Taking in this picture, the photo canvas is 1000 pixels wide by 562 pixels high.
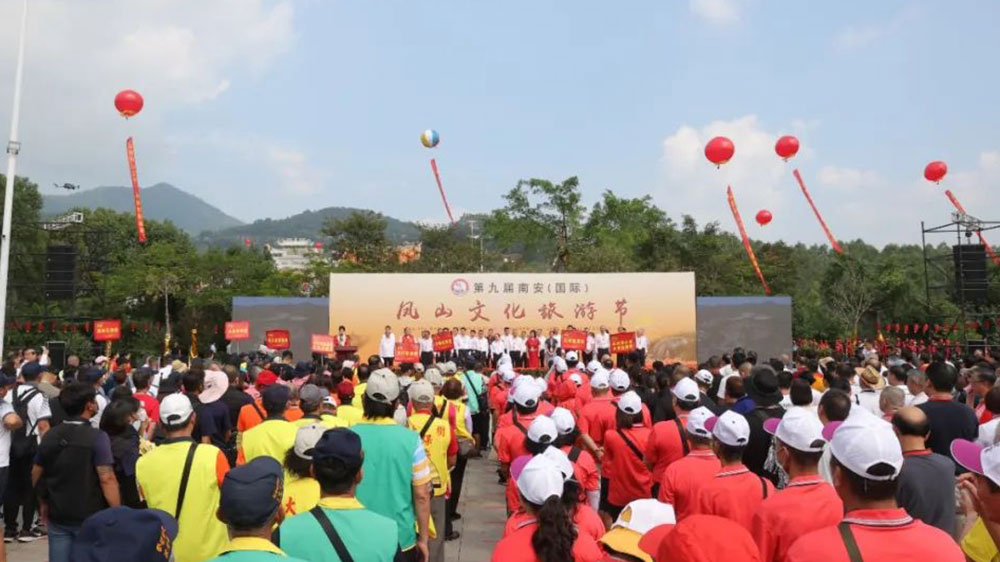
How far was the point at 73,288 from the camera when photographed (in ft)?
63.8

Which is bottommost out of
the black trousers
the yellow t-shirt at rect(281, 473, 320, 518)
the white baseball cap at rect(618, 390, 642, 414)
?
the black trousers

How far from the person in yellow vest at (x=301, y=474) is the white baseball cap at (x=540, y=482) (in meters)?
1.22

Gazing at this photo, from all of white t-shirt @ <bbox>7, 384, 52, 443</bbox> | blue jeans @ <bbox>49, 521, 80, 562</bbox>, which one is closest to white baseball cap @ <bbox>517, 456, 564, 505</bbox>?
blue jeans @ <bbox>49, 521, 80, 562</bbox>

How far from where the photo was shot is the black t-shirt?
4848mm

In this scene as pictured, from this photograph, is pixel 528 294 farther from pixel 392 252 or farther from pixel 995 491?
pixel 995 491

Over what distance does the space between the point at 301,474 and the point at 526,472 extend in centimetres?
146

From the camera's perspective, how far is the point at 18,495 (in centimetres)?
680

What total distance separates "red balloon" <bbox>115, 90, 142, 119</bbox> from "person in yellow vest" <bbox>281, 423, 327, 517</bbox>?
48.3 ft

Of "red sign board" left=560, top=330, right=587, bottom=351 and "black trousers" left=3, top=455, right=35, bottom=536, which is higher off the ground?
"red sign board" left=560, top=330, right=587, bottom=351

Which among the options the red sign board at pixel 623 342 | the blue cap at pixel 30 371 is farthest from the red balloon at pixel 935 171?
the blue cap at pixel 30 371

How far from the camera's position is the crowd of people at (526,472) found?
92.6 inches

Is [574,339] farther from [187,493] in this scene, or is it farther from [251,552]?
[251,552]

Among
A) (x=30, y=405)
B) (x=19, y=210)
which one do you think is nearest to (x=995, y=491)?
(x=30, y=405)

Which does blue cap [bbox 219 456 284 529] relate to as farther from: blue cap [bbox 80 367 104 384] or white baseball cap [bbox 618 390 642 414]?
blue cap [bbox 80 367 104 384]
